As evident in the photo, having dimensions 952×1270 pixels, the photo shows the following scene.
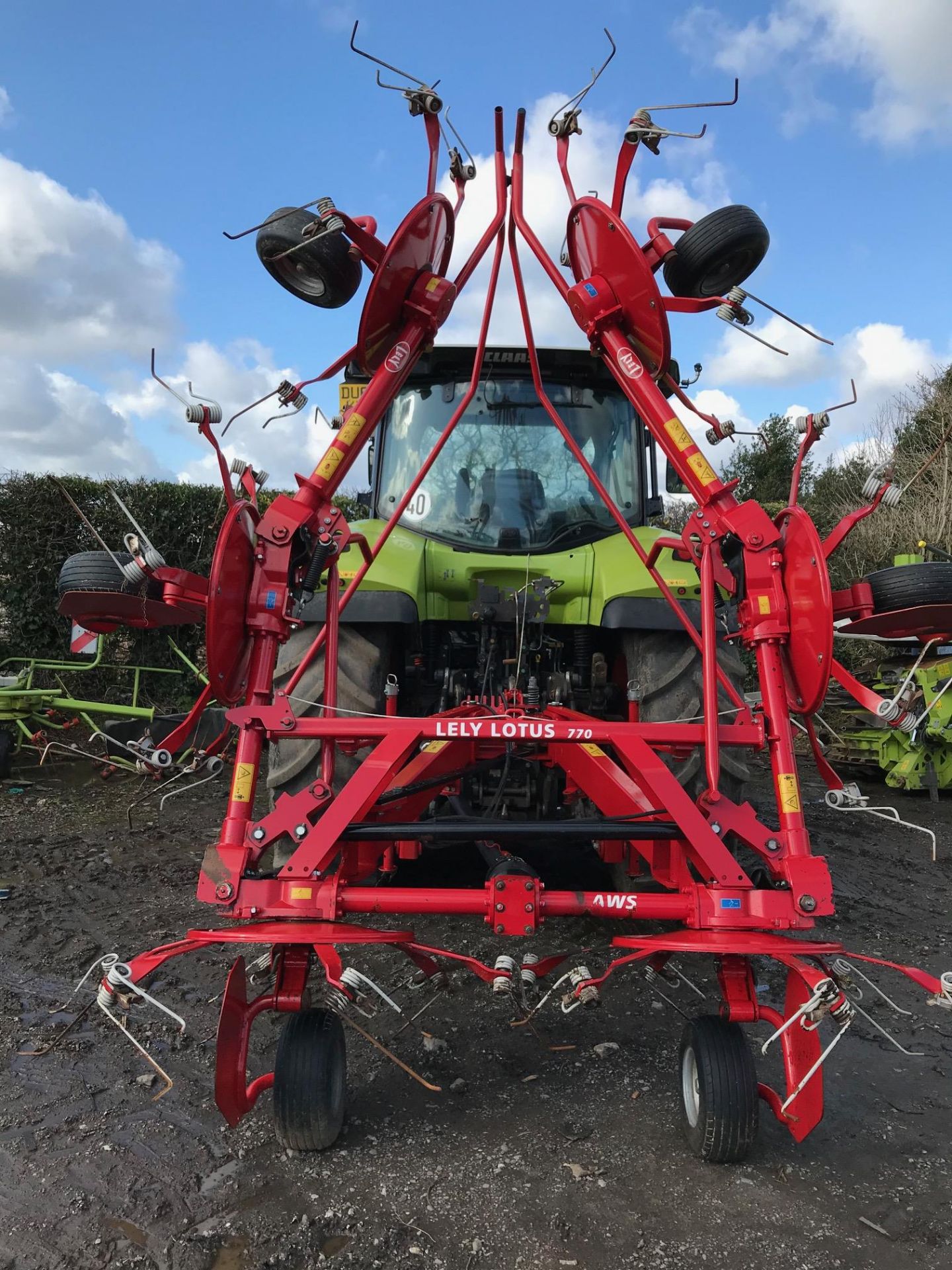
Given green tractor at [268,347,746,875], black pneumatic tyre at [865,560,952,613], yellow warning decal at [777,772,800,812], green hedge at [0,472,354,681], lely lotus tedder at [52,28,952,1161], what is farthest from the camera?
green hedge at [0,472,354,681]

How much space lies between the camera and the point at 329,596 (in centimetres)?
290

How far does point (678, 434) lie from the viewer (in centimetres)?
281

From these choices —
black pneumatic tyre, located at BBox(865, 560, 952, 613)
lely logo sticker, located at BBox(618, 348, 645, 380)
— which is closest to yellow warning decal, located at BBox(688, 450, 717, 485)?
lely logo sticker, located at BBox(618, 348, 645, 380)

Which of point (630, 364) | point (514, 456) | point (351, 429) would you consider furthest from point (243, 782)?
point (514, 456)

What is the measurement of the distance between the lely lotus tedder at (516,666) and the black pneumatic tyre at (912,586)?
55 mm

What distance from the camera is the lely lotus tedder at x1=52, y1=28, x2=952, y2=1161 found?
2.16 meters

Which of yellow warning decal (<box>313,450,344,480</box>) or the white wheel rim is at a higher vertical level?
yellow warning decal (<box>313,450,344,480</box>)

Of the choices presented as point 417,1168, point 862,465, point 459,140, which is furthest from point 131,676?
point 862,465

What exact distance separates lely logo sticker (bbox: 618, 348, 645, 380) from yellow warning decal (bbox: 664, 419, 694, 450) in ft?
0.81

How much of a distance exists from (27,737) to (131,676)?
5.16 feet

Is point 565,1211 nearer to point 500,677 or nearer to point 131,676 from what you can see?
point 500,677

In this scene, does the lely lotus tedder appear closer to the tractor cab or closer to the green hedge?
the tractor cab

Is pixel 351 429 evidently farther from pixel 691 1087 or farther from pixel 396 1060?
pixel 691 1087

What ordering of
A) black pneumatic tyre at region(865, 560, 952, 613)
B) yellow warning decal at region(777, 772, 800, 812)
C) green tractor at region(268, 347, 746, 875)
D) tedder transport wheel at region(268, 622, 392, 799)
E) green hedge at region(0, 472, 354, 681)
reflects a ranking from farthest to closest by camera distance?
1. green hedge at region(0, 472, 354, 681)
2. green tractor at region(268, 347, 746, 875)
3. tedder transport wheel at region(268, 622, 392, 799)
4. black pneumatic tyre at region(865, 560, 952, 613)
5. yellow warning decal at region(777, 772, 800, 812)
